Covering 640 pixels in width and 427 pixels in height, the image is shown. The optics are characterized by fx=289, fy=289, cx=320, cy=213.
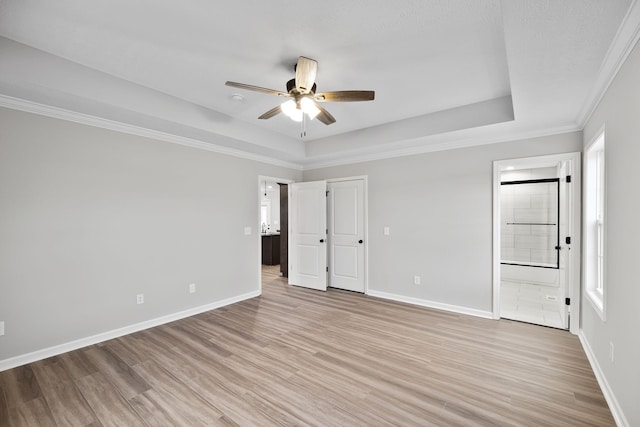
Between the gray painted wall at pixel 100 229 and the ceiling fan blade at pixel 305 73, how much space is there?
2.31m

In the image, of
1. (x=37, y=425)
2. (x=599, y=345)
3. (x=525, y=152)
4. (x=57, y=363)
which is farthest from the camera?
(x=525, y=152)

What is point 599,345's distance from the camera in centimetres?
243

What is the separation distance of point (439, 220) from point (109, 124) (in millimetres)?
4357

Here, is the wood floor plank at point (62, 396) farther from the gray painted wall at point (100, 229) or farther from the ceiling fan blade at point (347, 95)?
the ceiling fan blade at point (347, 95)

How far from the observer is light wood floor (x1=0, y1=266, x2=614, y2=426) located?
1.99 meters

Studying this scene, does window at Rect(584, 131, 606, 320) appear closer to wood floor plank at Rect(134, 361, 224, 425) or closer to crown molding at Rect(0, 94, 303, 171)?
wood floor plank at Rect(134, 361, 224, 425)

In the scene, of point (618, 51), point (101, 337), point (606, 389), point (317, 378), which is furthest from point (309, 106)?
point (101, 337)

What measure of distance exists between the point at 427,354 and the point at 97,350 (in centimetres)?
333

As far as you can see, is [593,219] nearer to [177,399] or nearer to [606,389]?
[606,389]

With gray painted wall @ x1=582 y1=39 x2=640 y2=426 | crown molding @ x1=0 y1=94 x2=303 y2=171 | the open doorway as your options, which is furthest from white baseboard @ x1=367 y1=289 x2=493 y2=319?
crown molding @ x1=0 y1=94 x2=303 y2=171

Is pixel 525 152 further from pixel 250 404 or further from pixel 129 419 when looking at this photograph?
pixel 129 419

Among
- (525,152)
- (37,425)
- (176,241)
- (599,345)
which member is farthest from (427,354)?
(176,241)

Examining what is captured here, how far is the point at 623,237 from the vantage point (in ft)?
5.98

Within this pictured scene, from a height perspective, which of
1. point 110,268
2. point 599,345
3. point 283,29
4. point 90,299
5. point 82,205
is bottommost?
point 599,345
